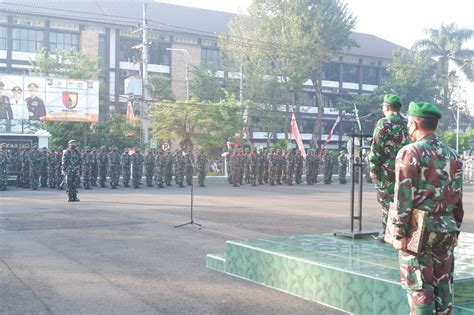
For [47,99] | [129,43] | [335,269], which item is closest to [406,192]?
[335,269]

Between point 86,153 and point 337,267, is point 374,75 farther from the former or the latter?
point 337,267

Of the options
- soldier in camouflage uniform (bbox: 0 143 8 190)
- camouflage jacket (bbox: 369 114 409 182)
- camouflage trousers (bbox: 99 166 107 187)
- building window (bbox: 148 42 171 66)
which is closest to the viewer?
camouflage jacket (bbox: 369 114 409 182)

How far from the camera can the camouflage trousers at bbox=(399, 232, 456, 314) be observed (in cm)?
404

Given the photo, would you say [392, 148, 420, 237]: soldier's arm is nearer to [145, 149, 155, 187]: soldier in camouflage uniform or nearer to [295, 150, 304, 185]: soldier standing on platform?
[145, 149, 155, 187]: soldier in camouflage uniform

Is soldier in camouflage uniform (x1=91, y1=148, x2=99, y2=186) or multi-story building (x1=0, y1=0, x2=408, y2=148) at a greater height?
multi-story building (x1=0, y1=0, x2=408, y2=148)

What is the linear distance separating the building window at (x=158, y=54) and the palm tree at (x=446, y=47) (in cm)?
2370

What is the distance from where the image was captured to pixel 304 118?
56969 millimetres

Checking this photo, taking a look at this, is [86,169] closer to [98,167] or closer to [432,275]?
[98,167]

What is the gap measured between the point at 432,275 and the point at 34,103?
1211 inches

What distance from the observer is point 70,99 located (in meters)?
32.9

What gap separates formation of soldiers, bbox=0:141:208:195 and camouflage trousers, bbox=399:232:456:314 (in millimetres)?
18456

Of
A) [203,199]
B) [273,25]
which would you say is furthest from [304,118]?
[203,199]

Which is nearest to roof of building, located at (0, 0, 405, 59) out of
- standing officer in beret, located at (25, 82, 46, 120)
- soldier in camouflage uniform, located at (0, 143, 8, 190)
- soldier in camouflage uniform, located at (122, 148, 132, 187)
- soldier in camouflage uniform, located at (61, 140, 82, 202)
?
standing officer in beret, located at (25, 82, 46, 120)

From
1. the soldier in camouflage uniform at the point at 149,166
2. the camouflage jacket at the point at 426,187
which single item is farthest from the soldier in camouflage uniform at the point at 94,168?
the camouflage jacket at the point at 426,187
